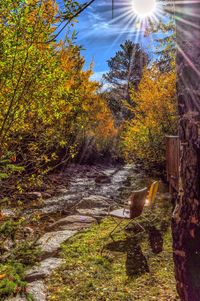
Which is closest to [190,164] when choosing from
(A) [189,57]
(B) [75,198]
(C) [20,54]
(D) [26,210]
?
(A) [189,57]

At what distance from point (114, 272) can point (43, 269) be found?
93 centimetres

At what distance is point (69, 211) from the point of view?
25.3 ft

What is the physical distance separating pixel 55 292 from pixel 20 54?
9.55 feet

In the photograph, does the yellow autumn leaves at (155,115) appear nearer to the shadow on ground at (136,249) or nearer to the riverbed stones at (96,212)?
the riverbed stones at (96,212)

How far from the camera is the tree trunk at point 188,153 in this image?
250 cm

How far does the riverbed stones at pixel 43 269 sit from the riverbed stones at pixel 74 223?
161 centimetres

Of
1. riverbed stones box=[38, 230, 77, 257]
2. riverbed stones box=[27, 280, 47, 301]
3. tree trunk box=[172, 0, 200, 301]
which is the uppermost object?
tree trunk box=[172, 0, 200, 301]

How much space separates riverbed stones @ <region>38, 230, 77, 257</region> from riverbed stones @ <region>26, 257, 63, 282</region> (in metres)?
0.17

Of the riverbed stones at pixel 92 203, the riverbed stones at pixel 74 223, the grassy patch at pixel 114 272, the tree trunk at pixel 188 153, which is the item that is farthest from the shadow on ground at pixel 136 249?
the riverbed stones at pixel 92 203

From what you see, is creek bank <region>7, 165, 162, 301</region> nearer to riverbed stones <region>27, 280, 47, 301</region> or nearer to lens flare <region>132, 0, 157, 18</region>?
riverbed stones <region>27, 280, 47, 301</region>

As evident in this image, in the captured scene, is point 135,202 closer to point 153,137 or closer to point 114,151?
point 153,137

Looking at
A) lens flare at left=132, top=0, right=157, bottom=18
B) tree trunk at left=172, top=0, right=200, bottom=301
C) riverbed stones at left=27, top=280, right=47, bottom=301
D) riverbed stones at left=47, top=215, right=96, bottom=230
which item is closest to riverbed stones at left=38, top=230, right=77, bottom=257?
riverbed stones at left=47, top=215, right=96, bottom=230

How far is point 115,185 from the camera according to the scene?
1239cm

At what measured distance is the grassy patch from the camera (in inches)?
135
